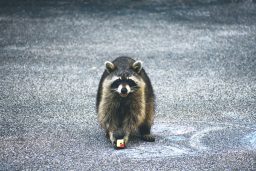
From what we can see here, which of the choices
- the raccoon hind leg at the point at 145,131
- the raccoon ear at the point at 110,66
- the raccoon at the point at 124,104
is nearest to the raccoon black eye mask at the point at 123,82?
the raccoon at the point at 124,104

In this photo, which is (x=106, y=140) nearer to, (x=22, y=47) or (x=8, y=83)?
(x=8, y=83)

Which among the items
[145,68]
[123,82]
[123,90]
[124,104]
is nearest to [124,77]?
[123,82]

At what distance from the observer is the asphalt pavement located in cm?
472

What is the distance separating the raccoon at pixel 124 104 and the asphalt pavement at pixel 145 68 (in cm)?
15

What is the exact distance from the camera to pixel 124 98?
509cm

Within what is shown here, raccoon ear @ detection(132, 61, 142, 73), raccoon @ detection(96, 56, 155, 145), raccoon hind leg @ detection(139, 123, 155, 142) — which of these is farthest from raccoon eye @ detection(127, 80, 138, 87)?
raccoon hind leg @ detection(139, 123, 155, 142)

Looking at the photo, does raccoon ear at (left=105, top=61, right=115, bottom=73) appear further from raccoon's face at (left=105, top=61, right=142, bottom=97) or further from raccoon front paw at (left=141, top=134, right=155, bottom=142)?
raccoon front paw at (left=141, top=134, right=155, bottom=142)

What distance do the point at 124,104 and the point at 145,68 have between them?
8.48ft

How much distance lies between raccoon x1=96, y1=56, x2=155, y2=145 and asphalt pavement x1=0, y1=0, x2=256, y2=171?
15cm

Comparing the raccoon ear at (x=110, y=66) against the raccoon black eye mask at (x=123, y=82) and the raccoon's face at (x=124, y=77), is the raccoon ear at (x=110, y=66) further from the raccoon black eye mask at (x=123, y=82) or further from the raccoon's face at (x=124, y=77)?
the raccoon black eye mask at (x=123, y=82)

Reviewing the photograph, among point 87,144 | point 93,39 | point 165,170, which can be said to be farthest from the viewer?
point 93,39

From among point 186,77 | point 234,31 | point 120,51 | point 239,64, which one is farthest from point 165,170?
point 234,31

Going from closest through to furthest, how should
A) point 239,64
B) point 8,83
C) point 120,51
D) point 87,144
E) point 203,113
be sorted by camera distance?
1. point 87,144
2. point 203,113
3. point 8,83
4. point 239,64
5. point 120,51

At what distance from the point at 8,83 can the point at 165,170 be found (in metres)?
3.29
